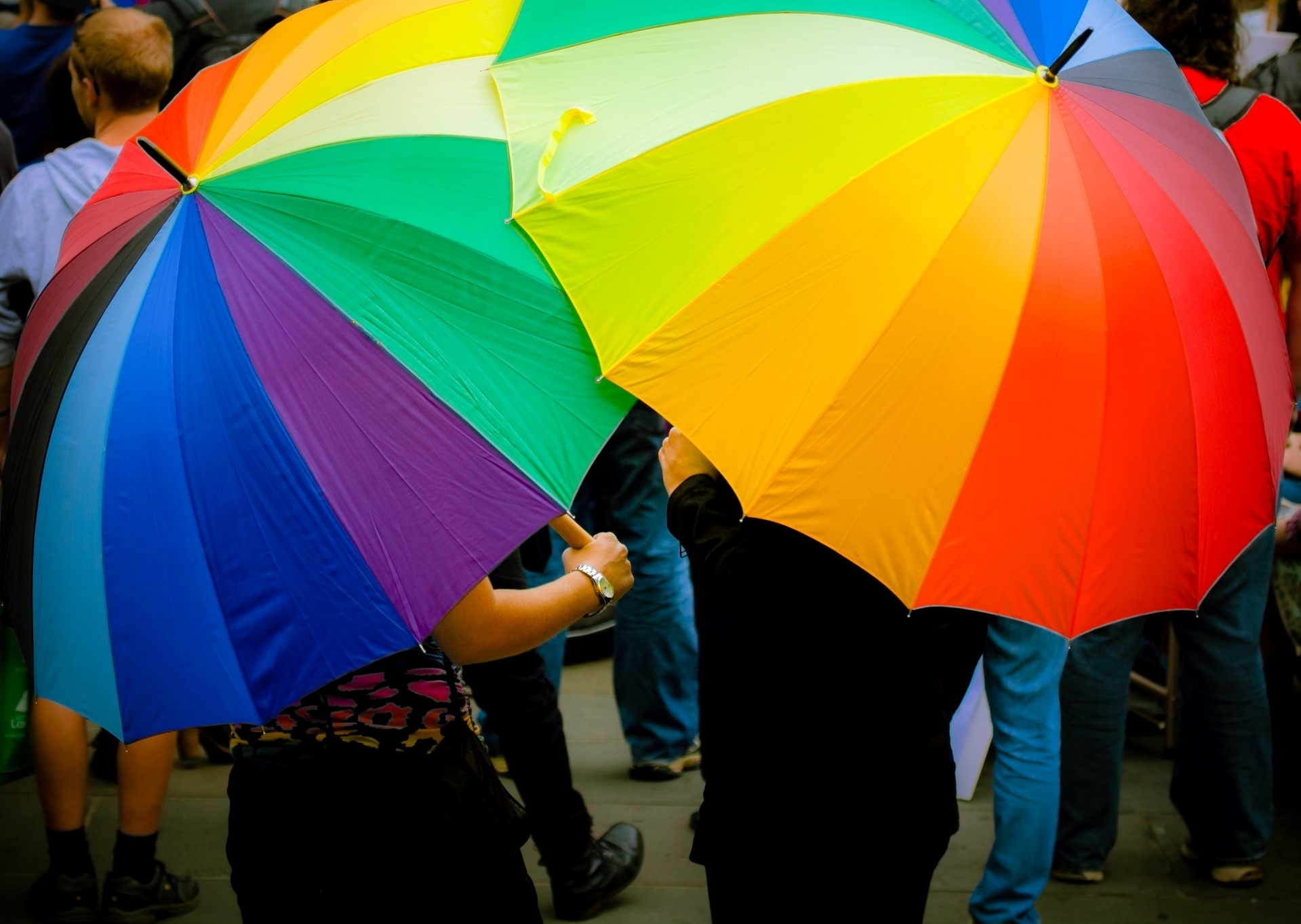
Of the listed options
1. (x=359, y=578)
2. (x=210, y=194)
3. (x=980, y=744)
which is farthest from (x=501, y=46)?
(x=980, y=744)

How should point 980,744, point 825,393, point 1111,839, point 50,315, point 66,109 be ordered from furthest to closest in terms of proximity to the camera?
point 66,109 → point 980,744 → point 1111,839 → point 50,315 → point 825,393

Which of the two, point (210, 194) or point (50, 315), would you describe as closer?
point (210, 194)

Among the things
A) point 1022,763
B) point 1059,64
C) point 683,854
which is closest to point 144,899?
point 683,854

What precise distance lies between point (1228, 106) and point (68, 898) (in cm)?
377

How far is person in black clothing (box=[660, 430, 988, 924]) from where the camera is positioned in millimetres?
2459

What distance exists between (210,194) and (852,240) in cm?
97

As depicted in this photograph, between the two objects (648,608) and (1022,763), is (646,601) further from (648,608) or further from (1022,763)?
(1022,763)

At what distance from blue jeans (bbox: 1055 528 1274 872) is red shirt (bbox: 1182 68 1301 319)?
0.86 metres

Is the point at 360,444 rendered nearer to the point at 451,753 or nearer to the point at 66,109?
the point at 451,753

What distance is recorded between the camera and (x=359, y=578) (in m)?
1.93

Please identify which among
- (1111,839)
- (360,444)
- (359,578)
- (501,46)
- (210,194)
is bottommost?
(1111,839)

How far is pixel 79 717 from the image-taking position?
375cm

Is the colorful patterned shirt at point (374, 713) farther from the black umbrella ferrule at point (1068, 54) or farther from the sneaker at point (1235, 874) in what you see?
the sneaker at point (1235, 874)

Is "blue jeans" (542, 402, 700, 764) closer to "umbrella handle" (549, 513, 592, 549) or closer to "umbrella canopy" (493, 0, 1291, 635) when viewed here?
"umbrella handle" (549, 513, 592, 549)
